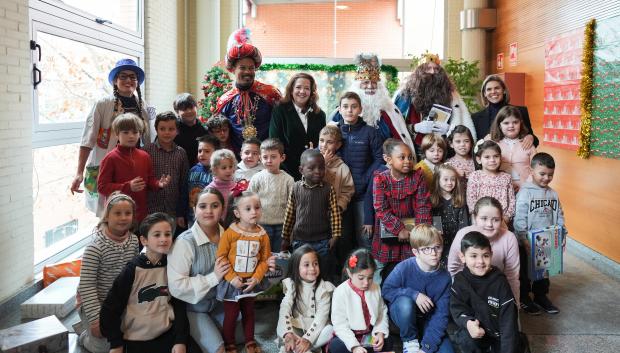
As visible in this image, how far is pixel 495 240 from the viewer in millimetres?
3285

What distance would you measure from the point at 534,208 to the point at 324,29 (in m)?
6.61

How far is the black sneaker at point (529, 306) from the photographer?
376cm

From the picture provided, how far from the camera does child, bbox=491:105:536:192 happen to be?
3.84 m

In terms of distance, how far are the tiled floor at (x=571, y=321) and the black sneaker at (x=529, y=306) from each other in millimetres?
58

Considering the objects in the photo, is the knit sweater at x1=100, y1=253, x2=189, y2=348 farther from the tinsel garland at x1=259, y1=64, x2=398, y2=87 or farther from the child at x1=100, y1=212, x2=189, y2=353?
the tinsel garland at x1=259, y1=64, x2=398, y2=87

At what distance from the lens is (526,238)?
11.9 feet

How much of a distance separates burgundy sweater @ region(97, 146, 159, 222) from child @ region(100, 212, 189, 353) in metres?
0.80

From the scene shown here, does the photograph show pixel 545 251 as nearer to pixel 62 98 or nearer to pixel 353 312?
pixel 353 312

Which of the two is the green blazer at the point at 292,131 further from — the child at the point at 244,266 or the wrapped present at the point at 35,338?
the wrapped present at the point at 35,338

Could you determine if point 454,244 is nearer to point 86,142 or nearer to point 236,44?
point 236,44

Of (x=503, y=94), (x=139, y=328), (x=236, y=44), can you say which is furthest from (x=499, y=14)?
(x=139, y=328)

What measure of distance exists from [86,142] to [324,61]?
6014 mm

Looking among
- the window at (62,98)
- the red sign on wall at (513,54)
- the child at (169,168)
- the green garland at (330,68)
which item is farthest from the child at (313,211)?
the red sign on wall at (513,54)

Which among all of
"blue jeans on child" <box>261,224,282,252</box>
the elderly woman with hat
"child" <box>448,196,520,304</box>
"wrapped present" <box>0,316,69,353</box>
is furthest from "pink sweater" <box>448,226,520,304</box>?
the elderly woman with hat
